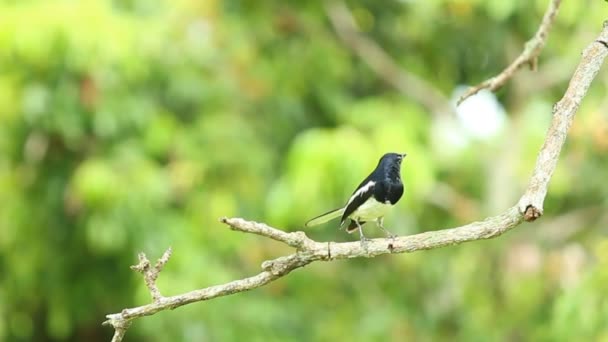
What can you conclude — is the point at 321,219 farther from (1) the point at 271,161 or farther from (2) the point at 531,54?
(1) the point at 271,161

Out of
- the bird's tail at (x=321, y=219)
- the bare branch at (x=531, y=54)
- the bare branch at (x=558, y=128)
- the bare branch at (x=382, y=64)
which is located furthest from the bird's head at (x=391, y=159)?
the bare branch at (x=382, y=64)

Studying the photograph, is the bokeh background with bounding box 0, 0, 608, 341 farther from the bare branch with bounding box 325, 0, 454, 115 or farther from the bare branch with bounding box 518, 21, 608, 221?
the bare branch with bounding box 518, 21, 608, 221

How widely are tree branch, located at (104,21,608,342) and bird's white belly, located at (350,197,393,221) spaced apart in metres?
0.40

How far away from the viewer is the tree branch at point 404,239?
6.48 feet

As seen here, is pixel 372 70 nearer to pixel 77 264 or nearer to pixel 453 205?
pixel 453 205

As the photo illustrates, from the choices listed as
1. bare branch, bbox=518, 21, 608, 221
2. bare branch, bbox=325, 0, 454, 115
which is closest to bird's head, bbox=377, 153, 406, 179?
bare branch, bbox=518, 21, 608, 221

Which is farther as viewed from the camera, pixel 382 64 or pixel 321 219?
pixel 382 64

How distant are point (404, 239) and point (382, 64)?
6.84m

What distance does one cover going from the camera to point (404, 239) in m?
2.05

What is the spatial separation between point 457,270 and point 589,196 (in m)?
1.92

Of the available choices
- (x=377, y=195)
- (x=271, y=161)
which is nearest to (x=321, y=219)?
(x=377, y=195)

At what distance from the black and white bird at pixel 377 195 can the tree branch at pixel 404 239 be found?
1.09 feet

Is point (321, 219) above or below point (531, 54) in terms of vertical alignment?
below

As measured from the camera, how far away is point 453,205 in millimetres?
8430
